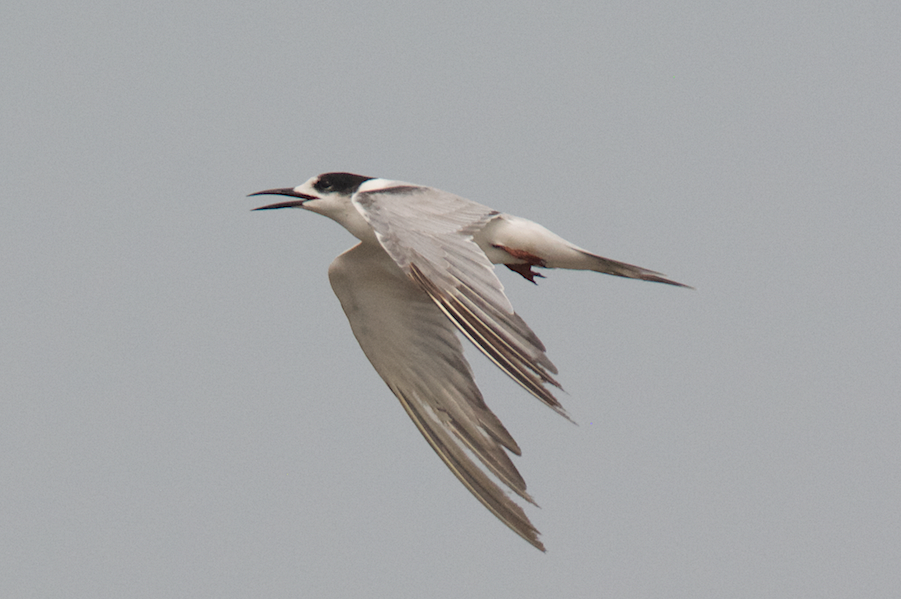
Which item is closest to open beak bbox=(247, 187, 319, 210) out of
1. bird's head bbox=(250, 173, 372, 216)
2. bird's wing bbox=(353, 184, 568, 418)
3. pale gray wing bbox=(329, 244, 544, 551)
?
bird's head bbox=(250, 173, 372, 216)

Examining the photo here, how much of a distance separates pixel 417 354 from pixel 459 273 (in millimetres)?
1430

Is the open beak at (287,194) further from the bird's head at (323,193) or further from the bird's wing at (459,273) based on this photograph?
the bird's wing at (459,273)

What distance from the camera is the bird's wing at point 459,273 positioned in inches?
206

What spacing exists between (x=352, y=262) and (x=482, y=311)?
1.65m

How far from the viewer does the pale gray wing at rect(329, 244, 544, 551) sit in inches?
254

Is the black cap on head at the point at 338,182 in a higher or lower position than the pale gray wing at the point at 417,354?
higher

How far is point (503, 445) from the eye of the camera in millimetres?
6285

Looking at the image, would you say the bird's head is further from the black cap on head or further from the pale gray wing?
the pale gray wing

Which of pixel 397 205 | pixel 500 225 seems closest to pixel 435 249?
pixel 397 205

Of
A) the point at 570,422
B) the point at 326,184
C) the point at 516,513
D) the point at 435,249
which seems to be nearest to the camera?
the point at 570,422

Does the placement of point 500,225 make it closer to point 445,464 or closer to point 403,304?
point 403,304

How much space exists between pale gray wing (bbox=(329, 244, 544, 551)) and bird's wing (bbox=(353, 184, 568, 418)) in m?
0.75

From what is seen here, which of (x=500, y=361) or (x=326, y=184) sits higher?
(x=326, y=184)

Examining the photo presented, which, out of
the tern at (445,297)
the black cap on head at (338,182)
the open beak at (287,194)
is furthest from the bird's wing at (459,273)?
the open beak at (287,194)
